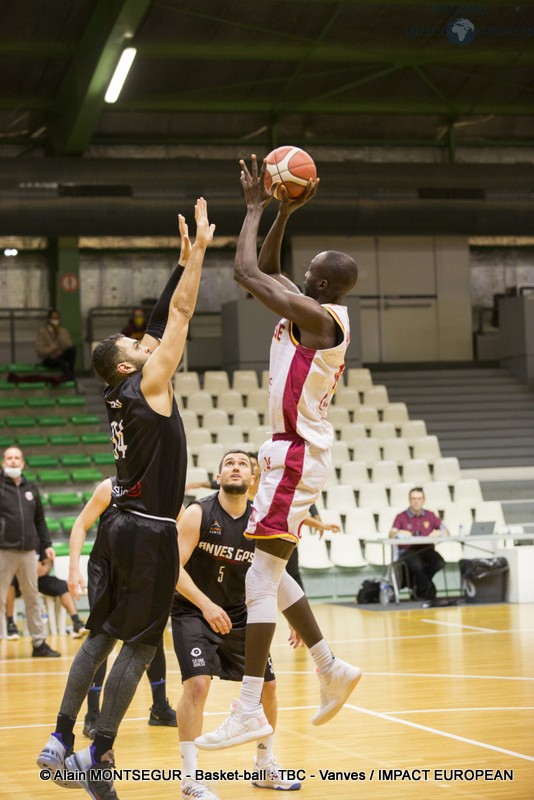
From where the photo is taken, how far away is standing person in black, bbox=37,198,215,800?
435 centimetres

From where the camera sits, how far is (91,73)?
15.6 metres

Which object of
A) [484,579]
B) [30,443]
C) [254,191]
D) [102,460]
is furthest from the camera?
[30,443]

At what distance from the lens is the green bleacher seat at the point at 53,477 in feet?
48.6

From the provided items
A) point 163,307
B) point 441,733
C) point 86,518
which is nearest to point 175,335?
point 163,307

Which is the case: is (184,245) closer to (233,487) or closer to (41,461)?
(233,487)

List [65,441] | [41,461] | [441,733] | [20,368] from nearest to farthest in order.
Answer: [441,733] < [41,461] < [65,441] < [20,368]

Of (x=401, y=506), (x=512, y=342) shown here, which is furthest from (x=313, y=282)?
(x=512, y=342)

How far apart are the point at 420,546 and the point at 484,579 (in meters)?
0.85

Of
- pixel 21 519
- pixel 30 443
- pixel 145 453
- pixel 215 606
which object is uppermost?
pixel 30 443

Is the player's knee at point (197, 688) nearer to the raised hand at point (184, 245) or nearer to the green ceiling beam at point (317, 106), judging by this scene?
the raised hand at point (184, 245)

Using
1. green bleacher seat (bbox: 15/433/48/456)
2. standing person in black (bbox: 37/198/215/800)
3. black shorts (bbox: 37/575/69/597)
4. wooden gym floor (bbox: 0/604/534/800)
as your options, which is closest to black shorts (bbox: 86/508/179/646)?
standing person in black (bbox: 37/198/215/800)

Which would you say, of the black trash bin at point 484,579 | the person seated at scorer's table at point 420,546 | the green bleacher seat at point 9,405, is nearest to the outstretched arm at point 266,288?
the person seated at scorer's table at point 420,546

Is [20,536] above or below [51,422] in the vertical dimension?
below

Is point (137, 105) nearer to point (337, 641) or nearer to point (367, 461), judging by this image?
point (367, 461)
